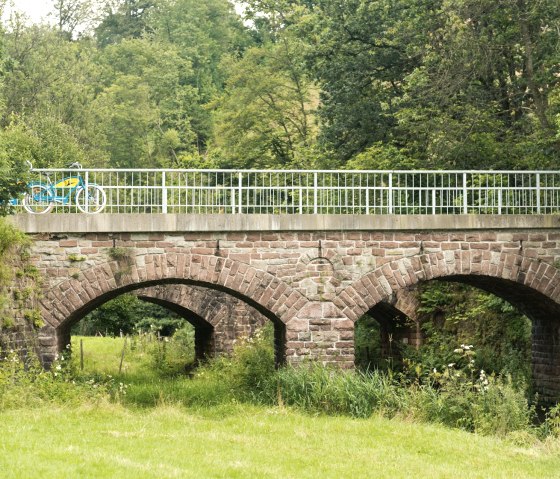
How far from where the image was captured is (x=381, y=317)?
25.9 m

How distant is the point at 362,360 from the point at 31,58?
1904 cm

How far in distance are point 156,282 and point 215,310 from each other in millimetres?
7228

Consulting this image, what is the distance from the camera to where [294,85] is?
35.9 m

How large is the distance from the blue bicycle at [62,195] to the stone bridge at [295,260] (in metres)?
0.53

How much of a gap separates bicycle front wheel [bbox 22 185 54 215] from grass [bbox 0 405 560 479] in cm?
399

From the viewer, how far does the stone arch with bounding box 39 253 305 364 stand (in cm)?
1706

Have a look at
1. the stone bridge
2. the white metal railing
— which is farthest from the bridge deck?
the white metal railing

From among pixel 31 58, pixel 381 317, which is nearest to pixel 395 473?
pixel 381 317

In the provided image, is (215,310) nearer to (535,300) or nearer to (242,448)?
(535,300)

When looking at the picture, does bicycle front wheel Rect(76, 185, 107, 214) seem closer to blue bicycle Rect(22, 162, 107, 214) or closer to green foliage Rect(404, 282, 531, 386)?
blue bicycle Rect(22, 162, 107, 214)

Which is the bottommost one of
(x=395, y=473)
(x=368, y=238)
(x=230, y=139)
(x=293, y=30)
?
(x=395, y=473)

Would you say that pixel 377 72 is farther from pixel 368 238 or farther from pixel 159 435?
pixel 159 435

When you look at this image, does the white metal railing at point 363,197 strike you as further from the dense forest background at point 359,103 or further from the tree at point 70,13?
the tree at point 70,13

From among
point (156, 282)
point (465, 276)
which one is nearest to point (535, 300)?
point (465, 276)
